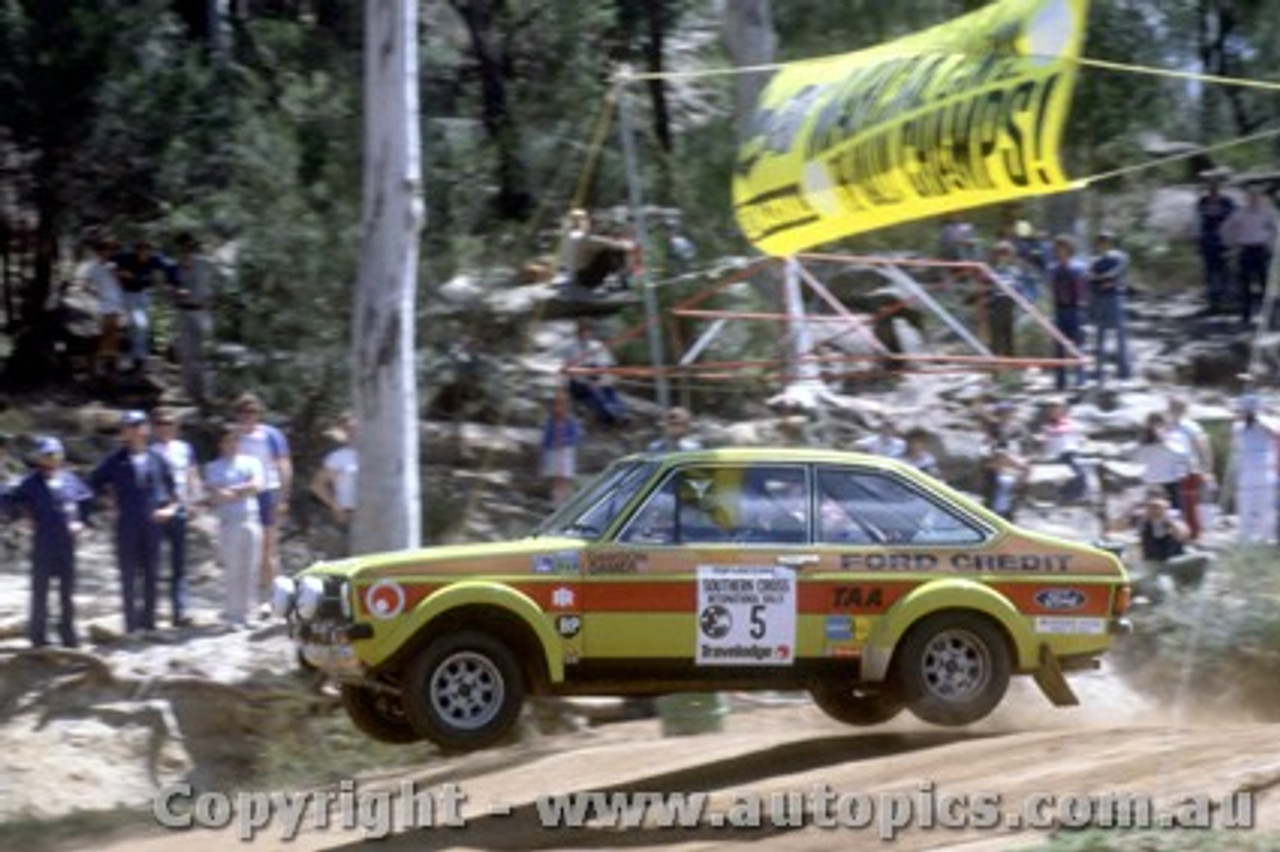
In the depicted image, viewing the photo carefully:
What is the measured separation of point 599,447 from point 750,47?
4722mm

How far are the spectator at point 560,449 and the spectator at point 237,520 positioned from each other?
324 centimetres

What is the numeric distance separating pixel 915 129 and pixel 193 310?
8986 mm

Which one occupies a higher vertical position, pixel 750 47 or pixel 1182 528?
pixel 750 47

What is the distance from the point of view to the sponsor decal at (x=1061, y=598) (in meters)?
12.2

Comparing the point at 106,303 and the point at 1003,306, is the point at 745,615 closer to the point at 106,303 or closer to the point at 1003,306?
the point at 106,303

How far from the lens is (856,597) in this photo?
12000mm

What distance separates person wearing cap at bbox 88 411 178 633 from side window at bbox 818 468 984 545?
515 cm

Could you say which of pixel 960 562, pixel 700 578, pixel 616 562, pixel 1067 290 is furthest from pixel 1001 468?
pixel 616 562

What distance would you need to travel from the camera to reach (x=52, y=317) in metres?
21.7

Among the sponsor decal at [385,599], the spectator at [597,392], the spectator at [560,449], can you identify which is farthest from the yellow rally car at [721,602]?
the spectator at [597,392]

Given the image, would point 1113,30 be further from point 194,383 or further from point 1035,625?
point 1035,625

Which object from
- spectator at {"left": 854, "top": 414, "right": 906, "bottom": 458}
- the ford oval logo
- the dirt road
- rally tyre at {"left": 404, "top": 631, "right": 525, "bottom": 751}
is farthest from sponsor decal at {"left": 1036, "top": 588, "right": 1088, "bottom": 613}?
spectator at {"left": 854, "top": 414, "right": 906, "bottom": 458}

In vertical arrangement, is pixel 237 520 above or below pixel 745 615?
above

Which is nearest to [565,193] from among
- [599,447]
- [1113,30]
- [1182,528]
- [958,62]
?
[599,447]
